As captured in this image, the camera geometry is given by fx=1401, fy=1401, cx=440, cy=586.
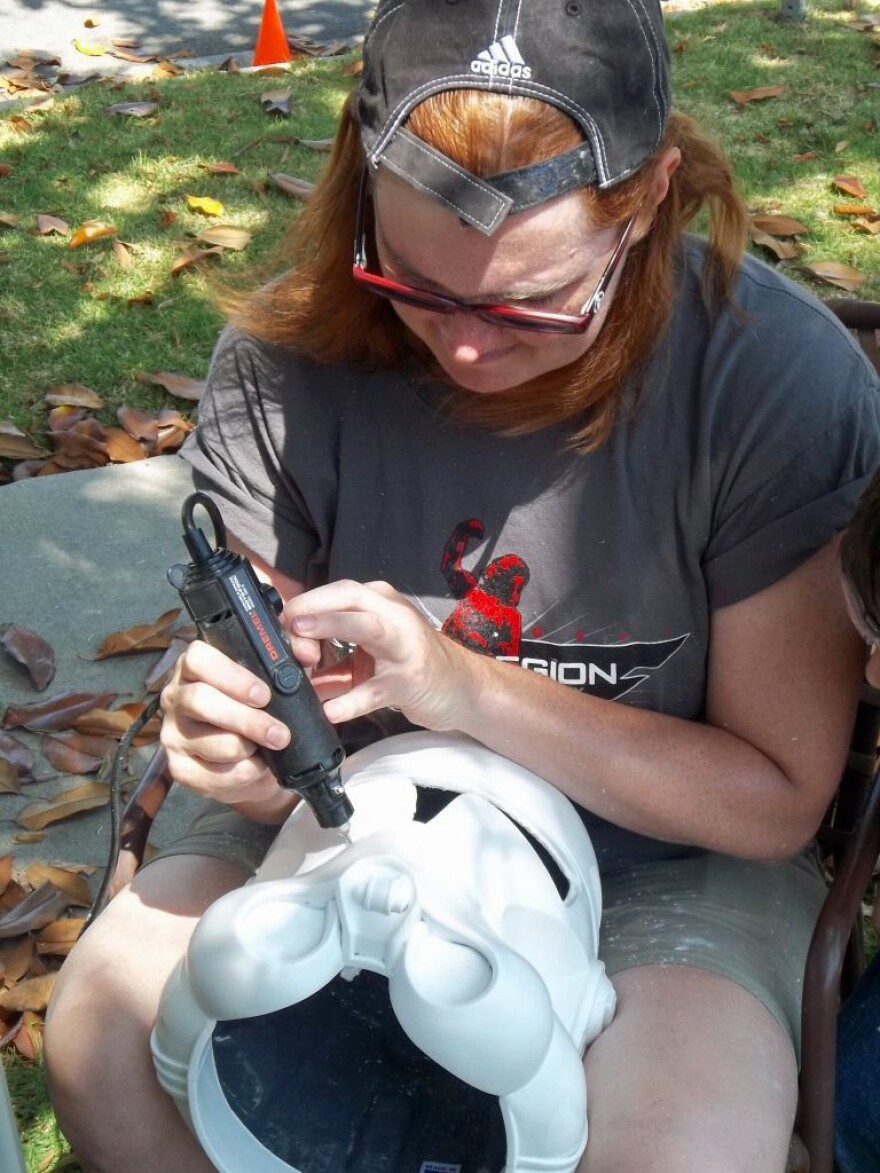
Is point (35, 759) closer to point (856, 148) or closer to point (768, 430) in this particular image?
point (768, 430)

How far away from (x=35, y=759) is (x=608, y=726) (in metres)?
1.27

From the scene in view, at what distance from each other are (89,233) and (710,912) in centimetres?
306

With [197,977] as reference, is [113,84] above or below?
below

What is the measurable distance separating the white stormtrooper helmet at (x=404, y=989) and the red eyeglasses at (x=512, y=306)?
0.44 m

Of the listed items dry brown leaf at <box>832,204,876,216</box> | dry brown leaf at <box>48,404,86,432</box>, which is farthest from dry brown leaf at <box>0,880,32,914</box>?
dry brown leaf at <box>832,204,876,216</box>

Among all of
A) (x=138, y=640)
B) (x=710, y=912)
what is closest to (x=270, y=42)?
(x=138, y=640)

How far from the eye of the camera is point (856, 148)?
4.19 metres

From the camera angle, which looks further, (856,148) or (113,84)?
(113,84)

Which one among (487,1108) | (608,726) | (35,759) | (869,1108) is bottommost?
(35,759)

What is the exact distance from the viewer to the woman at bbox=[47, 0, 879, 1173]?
128 centimetres

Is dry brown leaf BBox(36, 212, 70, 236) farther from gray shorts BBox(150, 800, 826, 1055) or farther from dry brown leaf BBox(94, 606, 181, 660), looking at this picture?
gray shorts BBox(150, 800, 826, 1055)

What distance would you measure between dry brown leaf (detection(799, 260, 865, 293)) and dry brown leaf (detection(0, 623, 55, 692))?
2.09m

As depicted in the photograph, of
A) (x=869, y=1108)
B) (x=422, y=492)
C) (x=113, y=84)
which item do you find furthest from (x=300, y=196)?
(x=869, y=1108)

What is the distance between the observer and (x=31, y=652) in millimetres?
2594
